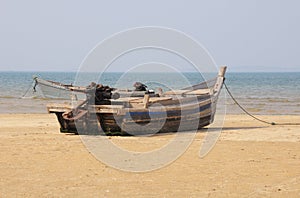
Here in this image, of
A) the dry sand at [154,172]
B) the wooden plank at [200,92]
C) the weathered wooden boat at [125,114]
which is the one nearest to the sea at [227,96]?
the wooden plank at [200,92]

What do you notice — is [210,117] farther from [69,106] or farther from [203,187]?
[203,187]

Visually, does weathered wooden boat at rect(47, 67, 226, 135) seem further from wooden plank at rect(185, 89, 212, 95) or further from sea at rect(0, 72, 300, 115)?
sea at rect(0, 72, 300, 115)

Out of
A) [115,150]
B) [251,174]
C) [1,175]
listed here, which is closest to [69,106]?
[115,150]

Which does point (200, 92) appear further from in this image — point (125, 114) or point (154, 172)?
point (154, 172)

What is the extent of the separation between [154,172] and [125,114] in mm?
4412

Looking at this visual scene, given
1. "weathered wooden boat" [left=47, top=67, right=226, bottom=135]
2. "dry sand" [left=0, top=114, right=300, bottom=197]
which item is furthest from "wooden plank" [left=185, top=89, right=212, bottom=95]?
"dry sand" [left=0, top=114, right=300, bottom=197]

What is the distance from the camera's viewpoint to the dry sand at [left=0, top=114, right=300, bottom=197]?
706 cm

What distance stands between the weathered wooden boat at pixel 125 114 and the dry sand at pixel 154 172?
1.61ft

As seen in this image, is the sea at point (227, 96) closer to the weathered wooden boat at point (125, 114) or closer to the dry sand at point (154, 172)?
the weathered wooden boat at point (125, 114)

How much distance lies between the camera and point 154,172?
8414 mm

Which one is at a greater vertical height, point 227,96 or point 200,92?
point 200,92

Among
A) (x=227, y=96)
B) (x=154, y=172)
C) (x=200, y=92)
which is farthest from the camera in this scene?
(x=227, y=96)

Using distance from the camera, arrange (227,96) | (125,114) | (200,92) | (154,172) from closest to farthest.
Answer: (154,172)
(125,114)
(200,92)
(227,96)

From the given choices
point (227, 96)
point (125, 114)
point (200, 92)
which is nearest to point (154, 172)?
point (125, 114)
